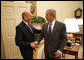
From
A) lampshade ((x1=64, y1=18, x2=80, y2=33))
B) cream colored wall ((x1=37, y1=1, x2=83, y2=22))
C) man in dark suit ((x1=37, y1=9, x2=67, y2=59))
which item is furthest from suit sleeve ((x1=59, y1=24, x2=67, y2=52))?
cream colored wall ((x1=37, y1=1, x2=83, y2=22))

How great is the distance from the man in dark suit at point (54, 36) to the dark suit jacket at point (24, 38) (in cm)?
32

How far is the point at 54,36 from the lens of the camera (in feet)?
5.28

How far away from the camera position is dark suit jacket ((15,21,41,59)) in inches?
66.2

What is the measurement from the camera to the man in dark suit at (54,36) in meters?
1.60

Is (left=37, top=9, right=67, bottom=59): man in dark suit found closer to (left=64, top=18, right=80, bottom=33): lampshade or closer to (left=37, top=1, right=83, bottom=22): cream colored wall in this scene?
(left=64, top=18, right=80, bottom=33): lampshade

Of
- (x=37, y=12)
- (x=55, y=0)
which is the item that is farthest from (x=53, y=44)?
(x=55, y=0)

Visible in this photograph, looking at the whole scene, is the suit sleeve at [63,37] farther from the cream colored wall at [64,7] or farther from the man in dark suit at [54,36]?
the cream colored wall at [64,7]

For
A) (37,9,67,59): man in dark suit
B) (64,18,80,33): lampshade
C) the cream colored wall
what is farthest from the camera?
the cream colored wall

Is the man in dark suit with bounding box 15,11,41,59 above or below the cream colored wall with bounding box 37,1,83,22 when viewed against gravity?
below

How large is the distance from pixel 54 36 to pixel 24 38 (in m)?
0.56

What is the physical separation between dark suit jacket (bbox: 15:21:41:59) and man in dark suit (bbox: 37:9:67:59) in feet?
1.04

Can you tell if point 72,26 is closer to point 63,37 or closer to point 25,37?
point 63,37

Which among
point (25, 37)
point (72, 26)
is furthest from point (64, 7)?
point (25, 37)

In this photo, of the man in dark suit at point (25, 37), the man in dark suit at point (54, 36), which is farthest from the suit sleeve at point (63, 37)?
the man in dark suit at point (25, 37)
